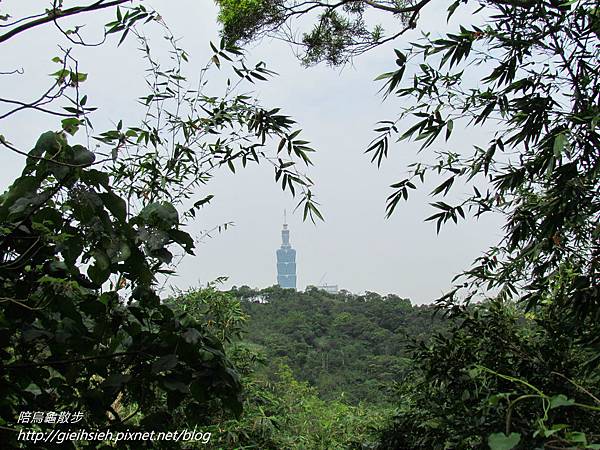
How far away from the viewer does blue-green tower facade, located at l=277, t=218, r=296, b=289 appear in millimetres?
2739

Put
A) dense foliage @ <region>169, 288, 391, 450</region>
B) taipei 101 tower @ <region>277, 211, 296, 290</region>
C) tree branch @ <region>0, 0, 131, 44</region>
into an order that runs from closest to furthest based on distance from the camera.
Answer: tree branch @ <region>0, 0, 131, 44</region>, dense foliage @ <region>169, 288, 391, 450</region>, taipei 101 tower @ <region>277, 211, 296, 290</region>

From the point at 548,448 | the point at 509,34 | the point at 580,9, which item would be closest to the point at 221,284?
the point at 509,34

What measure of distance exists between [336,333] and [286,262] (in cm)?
43

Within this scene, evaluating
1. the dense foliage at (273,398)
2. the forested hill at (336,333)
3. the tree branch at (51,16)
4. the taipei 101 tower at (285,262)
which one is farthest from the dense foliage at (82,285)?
the forested hill at (336,333)

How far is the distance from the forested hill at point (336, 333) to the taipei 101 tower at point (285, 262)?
76mm

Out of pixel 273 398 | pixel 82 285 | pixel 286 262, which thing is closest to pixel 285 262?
pixel 286 262

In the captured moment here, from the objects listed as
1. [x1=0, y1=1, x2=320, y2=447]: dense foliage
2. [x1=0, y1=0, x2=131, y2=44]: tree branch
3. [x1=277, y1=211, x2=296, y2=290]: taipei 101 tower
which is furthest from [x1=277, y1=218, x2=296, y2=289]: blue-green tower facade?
[x1=0, y1=0, x2=131, y2=44]: tree branch

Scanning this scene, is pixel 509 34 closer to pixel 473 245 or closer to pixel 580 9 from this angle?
A: pixel 580 9

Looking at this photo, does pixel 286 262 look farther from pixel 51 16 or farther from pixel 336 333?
pixel 51 16

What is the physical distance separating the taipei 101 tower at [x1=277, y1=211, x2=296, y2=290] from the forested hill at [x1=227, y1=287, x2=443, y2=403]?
0.08 meters

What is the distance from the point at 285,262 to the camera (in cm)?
280

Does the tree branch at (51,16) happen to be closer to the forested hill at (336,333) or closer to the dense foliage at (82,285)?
the dense foliage at (82,285)

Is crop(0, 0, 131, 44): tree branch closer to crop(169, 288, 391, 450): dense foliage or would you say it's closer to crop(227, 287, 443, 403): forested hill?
crop(169, 288, 391, 450): dense foliage

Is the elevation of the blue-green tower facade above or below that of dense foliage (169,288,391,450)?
above
